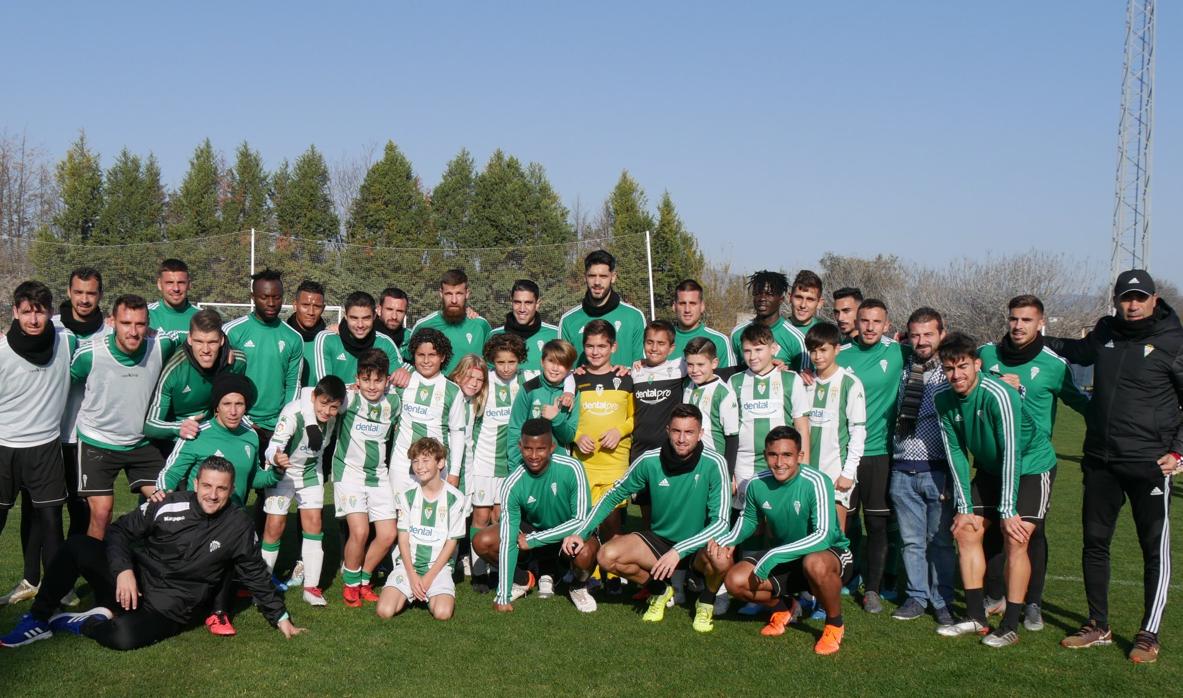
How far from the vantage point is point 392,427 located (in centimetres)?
578

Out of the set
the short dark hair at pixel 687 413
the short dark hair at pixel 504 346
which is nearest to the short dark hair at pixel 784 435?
the short dark hair at pixel 687 413

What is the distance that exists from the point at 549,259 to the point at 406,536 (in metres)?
13.7

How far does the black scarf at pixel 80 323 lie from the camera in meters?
5.57

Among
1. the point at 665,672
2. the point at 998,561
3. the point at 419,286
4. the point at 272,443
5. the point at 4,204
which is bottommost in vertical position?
the point at 665,672

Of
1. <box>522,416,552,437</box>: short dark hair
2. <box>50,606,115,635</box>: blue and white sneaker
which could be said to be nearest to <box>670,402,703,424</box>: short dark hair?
<box>522,416,552,437</box>: short dark hair

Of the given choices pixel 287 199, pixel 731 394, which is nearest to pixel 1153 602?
pixel 731 394

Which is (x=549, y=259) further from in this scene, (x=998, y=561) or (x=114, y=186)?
(x=114, y=186)

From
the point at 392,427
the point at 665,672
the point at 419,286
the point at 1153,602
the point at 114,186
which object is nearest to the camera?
the point at 665,672

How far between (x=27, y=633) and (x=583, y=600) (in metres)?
2.85

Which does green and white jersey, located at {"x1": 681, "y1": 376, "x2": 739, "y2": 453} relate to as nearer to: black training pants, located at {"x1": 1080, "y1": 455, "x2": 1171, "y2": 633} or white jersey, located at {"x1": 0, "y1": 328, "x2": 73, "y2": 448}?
black training pants, located at {"x1": 1080, "y1": 455, "x2": 1171, "y2": 633}

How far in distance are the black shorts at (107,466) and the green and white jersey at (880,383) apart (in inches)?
170

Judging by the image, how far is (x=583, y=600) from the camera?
5.26 m

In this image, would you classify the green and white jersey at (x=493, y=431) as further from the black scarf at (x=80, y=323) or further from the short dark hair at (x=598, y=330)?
the black scarf at (x=80, y=323)

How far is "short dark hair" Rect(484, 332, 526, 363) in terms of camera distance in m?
5.85
